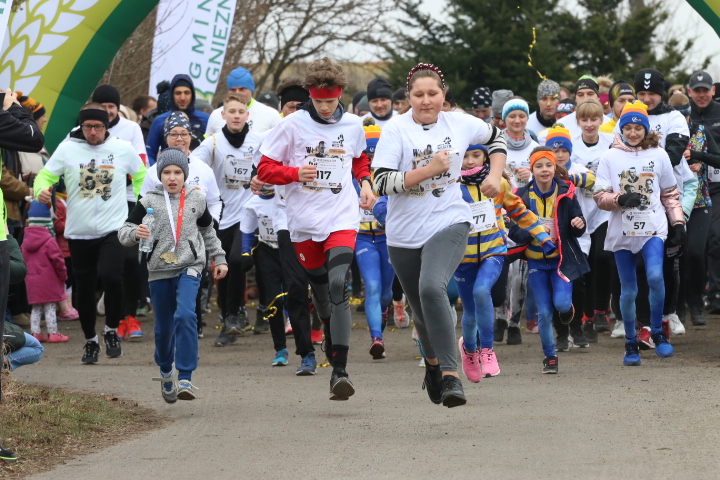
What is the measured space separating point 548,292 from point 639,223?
0.94m

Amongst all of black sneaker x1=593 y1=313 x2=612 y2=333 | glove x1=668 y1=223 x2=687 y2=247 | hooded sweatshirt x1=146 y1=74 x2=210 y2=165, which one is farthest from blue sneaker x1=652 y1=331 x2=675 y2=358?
hooded sweatshirt x1=146 y1=74 x2=210 y2=165

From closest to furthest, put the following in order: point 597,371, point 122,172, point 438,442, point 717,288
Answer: point 438,442 → point 597,371 → point 122,172 → point 717,288

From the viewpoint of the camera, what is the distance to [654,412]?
8023 mm

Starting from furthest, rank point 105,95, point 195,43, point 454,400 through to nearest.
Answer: point 195,43 < point 105,95 < point 454,400

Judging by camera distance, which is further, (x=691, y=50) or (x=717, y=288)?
(x=691, y=50)

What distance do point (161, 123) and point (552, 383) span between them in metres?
6.16

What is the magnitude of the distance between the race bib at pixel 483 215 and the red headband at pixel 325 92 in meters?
1.47

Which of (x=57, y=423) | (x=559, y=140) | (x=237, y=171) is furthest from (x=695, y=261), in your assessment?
(x=57, y=423)

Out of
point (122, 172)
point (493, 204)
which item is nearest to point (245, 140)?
point (122, 172)

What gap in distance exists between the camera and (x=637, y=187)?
10938 millimetres

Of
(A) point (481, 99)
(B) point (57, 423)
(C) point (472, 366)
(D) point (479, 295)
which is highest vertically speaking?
(A) point (481, 99)

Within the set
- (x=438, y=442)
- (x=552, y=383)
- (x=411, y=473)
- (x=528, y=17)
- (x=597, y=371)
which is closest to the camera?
(x=411, y=473)

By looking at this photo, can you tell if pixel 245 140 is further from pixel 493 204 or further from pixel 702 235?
pixel 702 235

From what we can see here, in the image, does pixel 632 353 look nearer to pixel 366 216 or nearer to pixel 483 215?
pixel 483 215
